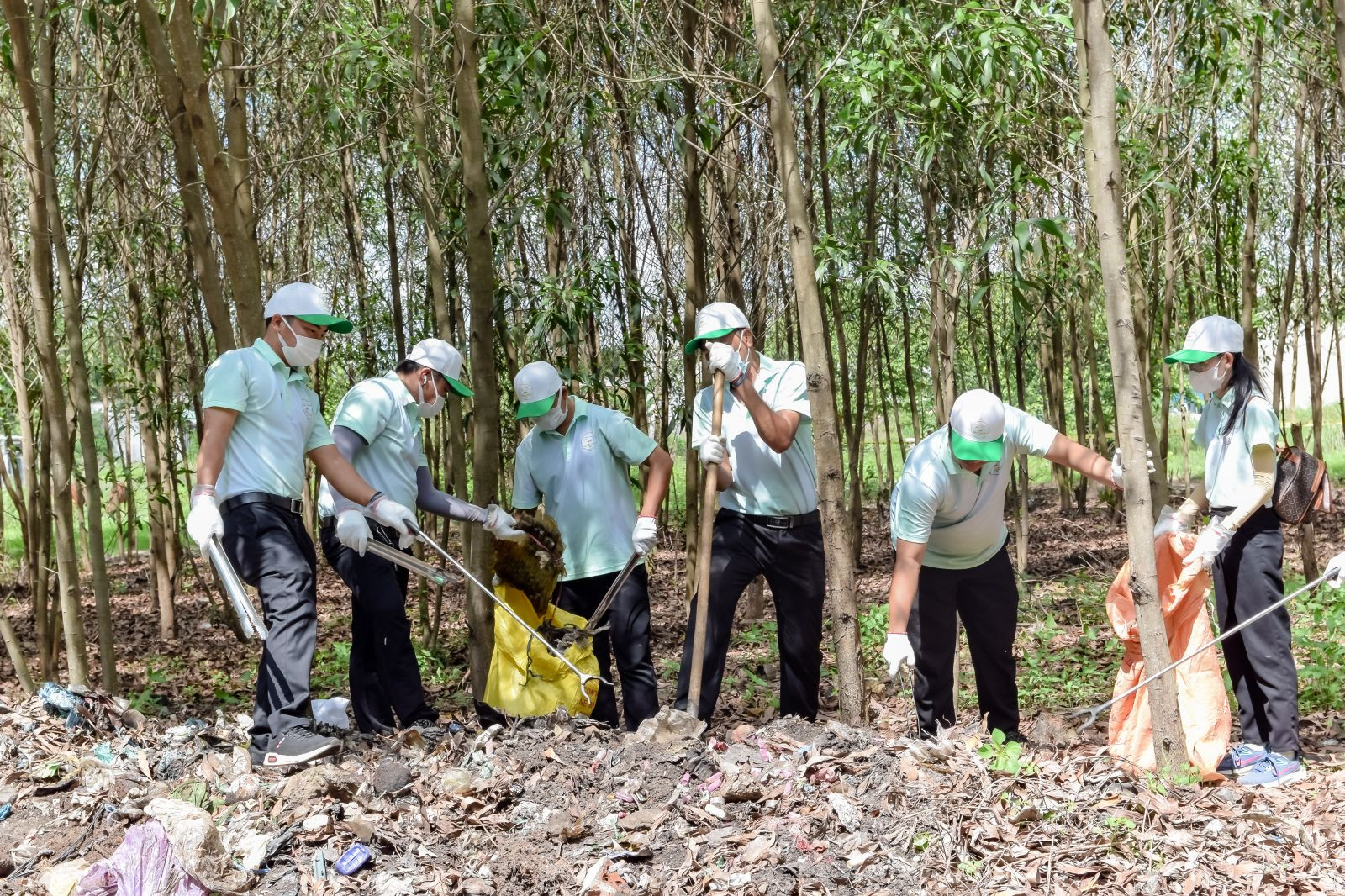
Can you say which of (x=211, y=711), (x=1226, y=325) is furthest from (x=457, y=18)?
(x=211, y=711)

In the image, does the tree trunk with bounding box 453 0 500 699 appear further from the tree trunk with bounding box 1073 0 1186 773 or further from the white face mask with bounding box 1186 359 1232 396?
the white face mask with bounding box 1186 359 1232 396

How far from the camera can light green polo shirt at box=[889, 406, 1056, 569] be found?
3896 millimetres

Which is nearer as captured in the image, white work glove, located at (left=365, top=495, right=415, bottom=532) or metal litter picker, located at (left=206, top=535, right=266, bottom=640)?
metal litter picker, located at (left=206, top=535, right=266, bottom=640)

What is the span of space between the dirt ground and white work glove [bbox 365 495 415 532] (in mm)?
754

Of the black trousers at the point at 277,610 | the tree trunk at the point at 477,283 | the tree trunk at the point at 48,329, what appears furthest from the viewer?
the tree trunk at the point at 48,329

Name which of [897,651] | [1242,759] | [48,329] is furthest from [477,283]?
[1242,759]

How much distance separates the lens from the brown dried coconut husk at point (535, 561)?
455cm

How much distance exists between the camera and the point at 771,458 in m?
4.27

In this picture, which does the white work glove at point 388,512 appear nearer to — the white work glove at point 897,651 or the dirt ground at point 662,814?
the dirt ground at point 662,814

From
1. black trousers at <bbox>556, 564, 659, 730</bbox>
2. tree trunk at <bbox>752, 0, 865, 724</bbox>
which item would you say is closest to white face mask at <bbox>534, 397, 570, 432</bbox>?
black trousers at <bbox>556, 564, 659, 730</bbox>

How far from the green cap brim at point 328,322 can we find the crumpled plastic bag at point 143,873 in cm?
172

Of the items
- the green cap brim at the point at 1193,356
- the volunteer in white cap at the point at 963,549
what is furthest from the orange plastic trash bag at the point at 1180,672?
the green cap brim at the point at 1193,356

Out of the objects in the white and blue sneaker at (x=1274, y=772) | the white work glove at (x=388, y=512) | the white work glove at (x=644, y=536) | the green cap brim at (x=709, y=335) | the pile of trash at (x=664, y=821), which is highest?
the green cap brim at (x=709, y=335)

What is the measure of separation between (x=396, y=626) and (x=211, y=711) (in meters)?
2.66
